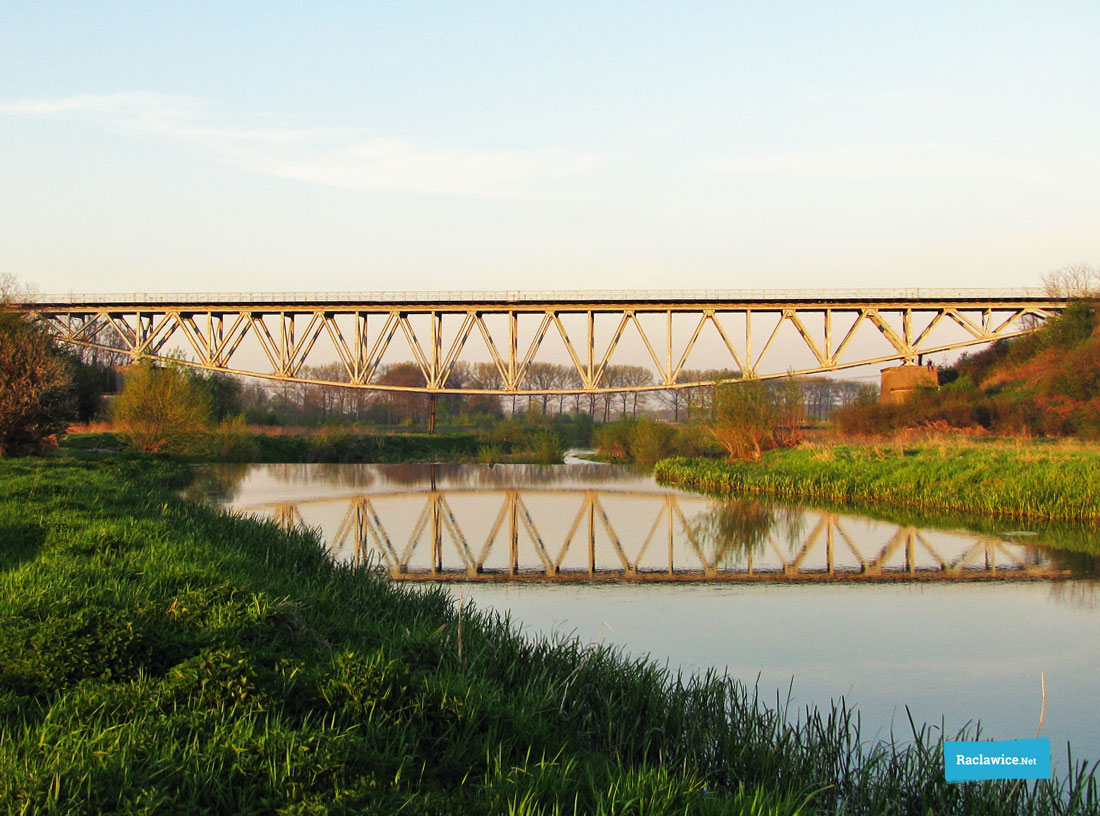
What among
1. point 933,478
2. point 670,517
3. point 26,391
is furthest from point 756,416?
point 26,391

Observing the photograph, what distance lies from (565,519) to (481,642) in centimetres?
1643

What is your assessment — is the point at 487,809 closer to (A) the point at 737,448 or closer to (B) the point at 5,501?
(B) the point at 5,501

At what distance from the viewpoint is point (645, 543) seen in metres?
20.3

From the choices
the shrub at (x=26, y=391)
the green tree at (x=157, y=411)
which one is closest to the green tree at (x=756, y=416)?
the green tree at (x=157, y=411)

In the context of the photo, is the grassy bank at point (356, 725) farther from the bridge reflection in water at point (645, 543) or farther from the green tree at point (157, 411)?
the green tree at point (157, 411)

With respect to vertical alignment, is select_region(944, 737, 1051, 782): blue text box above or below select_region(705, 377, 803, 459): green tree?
below

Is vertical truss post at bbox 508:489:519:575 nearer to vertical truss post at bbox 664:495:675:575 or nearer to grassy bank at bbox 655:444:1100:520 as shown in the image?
vertical truss post at bbox 664:495:675:575

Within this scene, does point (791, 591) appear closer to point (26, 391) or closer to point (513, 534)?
point (513, 534)

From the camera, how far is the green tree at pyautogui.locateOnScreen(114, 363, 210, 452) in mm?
40688

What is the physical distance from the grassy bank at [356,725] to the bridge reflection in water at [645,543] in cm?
746

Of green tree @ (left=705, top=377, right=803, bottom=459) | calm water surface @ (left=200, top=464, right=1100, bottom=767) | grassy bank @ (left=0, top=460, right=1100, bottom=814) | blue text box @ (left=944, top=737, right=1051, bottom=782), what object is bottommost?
calm water surface @ (left=200, top=464, right=1100, bottom=767)

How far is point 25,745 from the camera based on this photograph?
5.11 metres

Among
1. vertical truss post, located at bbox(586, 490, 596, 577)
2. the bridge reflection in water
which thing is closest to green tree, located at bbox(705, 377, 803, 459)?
vertical truss post, located at bbox(586, 490, 596, 577)

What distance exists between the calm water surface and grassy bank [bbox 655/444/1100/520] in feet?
8.40
